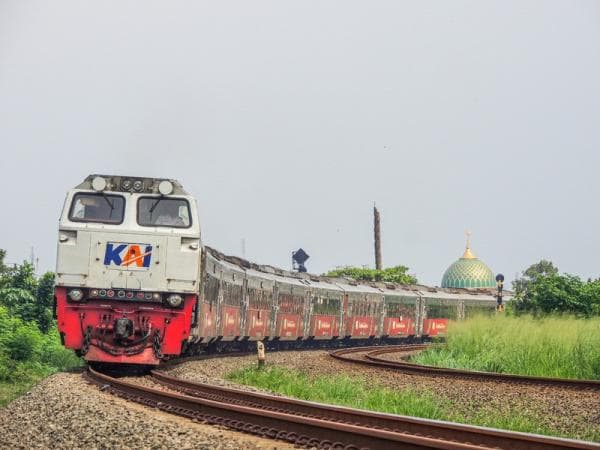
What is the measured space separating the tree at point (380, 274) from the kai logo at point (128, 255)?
6897 centimetres

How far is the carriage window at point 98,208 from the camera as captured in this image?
1573 cm

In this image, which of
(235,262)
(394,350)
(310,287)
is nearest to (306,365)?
(235,262)

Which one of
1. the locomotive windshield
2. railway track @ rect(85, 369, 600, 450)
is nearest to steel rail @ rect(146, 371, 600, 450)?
railway track @ rect(85, 369, 600, 450)

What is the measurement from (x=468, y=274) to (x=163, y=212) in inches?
4270

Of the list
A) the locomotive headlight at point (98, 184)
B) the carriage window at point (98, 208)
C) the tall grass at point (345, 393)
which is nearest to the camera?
the tall grass at point (345, 393)

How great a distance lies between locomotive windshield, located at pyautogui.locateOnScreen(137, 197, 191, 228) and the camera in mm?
15758

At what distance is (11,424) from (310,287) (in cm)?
2711

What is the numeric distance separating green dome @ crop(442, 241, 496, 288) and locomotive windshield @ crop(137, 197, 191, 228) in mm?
104819

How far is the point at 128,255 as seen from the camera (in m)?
15.4

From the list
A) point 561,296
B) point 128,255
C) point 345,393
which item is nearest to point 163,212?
point 128,255

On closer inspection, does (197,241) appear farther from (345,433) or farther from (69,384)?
(345,433)

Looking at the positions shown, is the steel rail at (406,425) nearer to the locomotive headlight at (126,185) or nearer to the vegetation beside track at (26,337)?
the vegetation beside track at (26,337)

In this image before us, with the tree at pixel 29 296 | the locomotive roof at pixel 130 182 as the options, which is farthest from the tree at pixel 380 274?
the locomotive roof at pixel 130 182

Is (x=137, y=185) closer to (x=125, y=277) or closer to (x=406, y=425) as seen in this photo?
(x=125, y=277)
